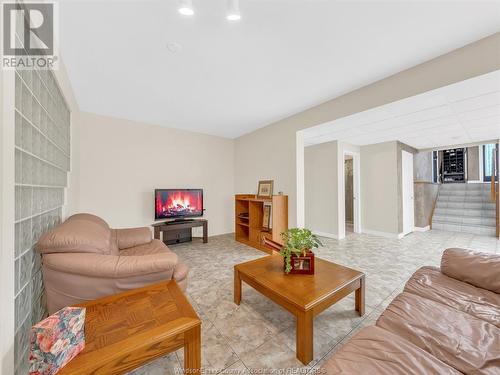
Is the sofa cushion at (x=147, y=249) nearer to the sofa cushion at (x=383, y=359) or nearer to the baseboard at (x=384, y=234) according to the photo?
the sofa cushion at (x=383, y=359)

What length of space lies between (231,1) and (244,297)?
2516 millimetres

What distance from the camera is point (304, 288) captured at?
1.53m

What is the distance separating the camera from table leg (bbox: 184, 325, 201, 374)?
3.38ft

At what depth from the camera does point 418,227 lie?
17.7ft

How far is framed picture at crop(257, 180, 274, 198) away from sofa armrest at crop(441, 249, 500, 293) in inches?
106

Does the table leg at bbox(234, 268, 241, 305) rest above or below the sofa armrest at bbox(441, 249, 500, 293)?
below

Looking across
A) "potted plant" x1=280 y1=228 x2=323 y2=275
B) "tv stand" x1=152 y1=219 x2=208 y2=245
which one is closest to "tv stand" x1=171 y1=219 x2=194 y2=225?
"tv stand" x1=152 y1=219 x2=208 y2=245

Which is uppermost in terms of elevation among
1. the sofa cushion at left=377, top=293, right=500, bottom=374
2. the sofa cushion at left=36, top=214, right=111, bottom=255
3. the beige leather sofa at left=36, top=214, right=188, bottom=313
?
the sofa cushion at left=36, top=214, right=111, bottom=255

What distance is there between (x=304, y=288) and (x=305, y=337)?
1.01ft

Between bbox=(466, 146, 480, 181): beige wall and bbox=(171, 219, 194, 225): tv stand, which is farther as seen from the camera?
bbox=(466, 146, 480, 181): beige wall

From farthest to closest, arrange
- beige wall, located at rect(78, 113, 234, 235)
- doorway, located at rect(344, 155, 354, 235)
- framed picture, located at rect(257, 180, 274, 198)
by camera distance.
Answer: doorway, located at rect(344, 155, 354, 235)
framed picture, located at rect(257, 180, 274, 198)
beige wall, located at rect(78, 113, 234, 235)

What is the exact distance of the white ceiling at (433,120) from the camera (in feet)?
7.29

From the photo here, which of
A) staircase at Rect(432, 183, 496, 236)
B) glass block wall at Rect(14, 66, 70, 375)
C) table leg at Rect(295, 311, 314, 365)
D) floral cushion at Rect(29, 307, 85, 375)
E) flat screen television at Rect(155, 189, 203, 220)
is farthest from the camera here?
staircase at Rect(432, 183, 496, 236)

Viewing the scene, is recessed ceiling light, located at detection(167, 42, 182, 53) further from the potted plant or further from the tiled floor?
the tiled floor
